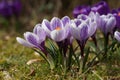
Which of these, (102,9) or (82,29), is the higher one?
(102,9)

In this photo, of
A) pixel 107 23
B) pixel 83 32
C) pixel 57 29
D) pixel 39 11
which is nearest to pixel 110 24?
pixel 107 23

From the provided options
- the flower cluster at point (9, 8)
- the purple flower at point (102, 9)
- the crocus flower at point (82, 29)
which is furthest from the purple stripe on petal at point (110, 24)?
the flower cluster at point (9, 8)

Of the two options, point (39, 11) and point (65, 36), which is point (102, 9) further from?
point (39, 11)

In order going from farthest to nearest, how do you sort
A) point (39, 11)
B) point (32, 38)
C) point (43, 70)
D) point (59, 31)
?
point (39, 11) → point (43, 70) → point (32, 38) → point (59, 31)

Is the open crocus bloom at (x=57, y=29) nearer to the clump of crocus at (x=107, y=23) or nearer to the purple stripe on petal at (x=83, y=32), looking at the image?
the purple stripe on petal at (x=83, y=32)

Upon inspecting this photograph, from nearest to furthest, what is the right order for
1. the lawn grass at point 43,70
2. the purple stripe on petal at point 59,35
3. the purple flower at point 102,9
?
the purple stripe on petal at point 59,35 → the lawn grass at point 43,70 → the purple flower at point 102,9

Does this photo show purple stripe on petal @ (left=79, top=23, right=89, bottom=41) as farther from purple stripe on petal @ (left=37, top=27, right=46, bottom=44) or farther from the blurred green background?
the blurred green background

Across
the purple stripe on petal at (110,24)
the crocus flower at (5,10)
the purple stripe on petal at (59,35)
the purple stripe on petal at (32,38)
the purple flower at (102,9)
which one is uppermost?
the crocus flower at (5,10)
